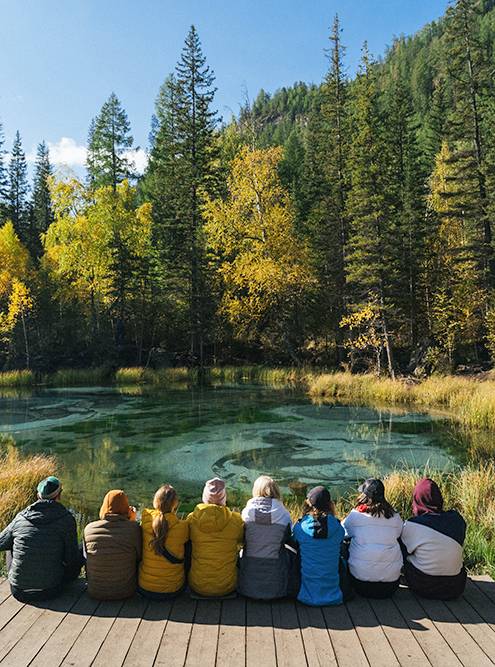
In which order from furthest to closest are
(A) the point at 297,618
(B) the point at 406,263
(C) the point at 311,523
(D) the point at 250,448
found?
(B) the point at 406,263 → (D) the point at 250,448 → (C) the point at 311,523 → (A) the point at 297,618

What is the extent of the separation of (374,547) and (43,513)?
269 cm

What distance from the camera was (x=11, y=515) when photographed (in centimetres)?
721

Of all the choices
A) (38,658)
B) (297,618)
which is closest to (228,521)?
(297,618)

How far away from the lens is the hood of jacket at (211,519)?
4.29 meters

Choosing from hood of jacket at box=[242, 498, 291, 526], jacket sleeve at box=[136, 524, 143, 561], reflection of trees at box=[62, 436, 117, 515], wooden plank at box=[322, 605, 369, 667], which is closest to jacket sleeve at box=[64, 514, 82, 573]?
jacket sleeve at box=[136, 524, 143, 561]

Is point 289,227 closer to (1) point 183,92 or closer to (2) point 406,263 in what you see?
(2) point 406,263

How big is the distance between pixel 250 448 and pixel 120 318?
20.0 metres

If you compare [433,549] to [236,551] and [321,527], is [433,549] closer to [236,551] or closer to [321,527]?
[321,527]

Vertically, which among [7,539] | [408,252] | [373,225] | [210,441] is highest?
[373,225]

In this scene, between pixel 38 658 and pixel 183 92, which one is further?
pixel 183 92

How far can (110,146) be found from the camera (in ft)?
117

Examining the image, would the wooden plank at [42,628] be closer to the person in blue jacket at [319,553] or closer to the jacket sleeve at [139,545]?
the jacket sleeve at [139,545]

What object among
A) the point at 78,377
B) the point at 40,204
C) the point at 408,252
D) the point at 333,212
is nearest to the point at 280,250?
the point at 333,212

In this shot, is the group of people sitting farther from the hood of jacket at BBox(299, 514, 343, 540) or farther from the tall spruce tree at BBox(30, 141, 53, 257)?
the tall spruce tree at BBox(30, 141, 53, 257)
